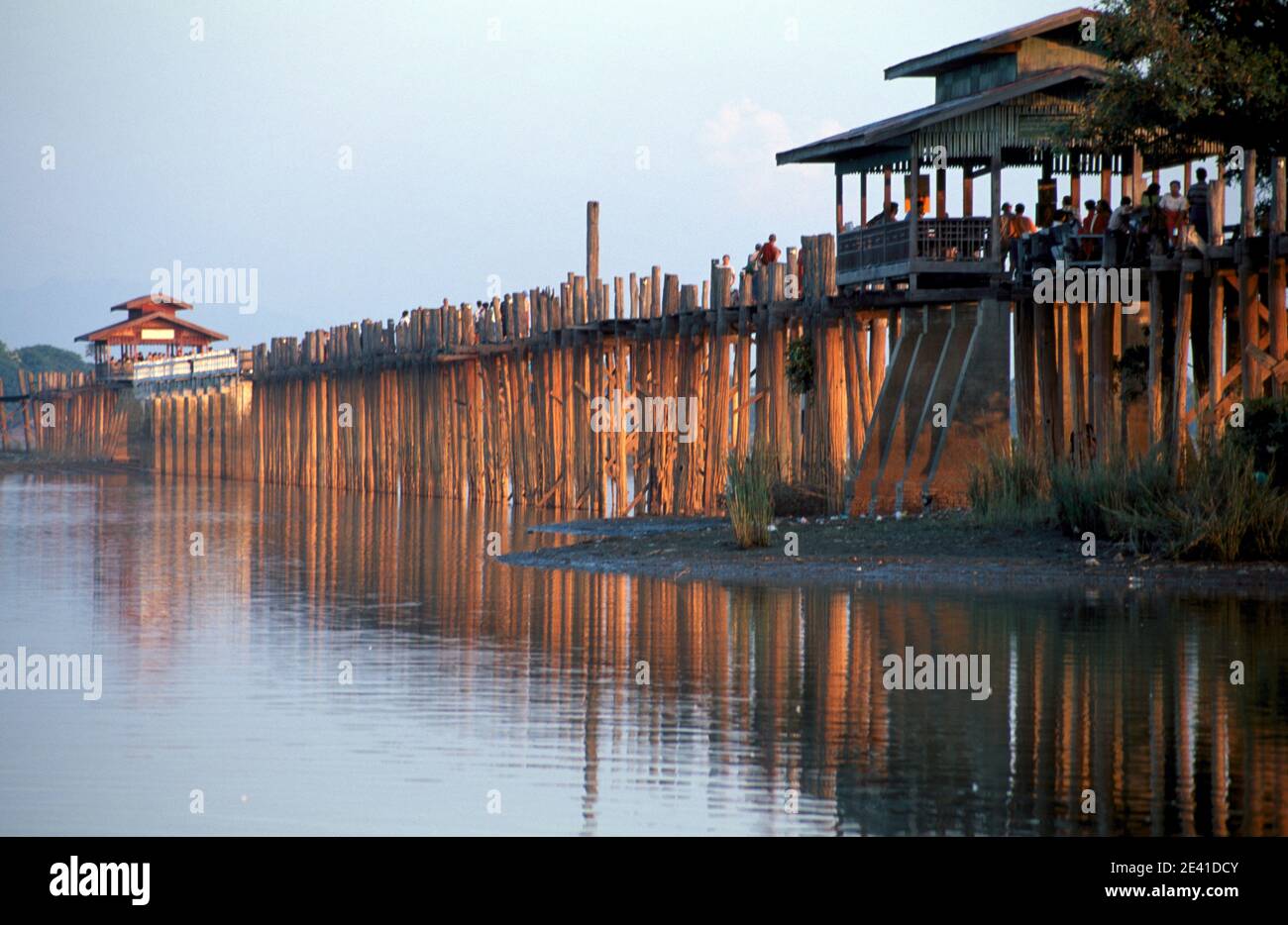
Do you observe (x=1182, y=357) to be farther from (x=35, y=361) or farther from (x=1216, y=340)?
(x=35, y=361)

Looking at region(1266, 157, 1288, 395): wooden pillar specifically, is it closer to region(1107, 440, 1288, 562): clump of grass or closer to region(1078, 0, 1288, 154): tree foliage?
region(1078, 0, 1288, 154): tree foliage

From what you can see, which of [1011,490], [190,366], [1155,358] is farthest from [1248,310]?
[190,366]

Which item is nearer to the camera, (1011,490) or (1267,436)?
(1267,436)

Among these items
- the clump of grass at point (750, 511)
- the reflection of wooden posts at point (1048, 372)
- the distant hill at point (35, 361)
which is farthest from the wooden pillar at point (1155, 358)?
the distant hill at point (35, 361)

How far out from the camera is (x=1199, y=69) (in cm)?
2092

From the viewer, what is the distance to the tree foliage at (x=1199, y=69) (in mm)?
20844

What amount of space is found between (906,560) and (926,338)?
5.96 metres

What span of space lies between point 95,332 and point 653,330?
54733 mm

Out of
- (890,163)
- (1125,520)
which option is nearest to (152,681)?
(1125,520)

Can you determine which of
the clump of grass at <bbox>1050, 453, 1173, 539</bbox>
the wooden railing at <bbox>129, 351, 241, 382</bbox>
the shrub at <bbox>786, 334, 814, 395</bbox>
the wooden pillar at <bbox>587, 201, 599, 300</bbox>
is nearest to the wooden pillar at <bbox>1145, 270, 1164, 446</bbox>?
the clump of grass at <bbox>1050, 453, 1173, 539</bbox>

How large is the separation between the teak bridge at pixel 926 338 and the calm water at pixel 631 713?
554cm

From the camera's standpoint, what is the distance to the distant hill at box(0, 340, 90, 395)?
5541 inches

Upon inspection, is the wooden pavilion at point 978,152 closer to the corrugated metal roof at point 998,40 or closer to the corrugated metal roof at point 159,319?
the corrugated metal roof at point 998,40
